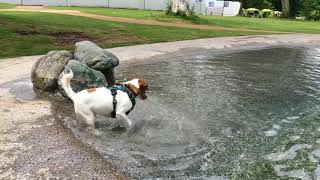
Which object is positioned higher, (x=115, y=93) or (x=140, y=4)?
(x=115, y=93)

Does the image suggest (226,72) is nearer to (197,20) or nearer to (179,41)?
(179,41)

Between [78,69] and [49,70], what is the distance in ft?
2.54

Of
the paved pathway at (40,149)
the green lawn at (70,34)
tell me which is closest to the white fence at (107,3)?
the green lawn at (70,34)

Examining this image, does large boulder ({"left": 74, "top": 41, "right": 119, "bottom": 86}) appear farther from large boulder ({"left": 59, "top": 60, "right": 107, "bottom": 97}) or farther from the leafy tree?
the leafy tree

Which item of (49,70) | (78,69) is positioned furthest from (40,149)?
(49,70)

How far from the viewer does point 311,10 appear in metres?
55.0

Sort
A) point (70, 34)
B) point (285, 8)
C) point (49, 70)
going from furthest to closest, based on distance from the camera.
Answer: point (285, 8) < point (70, 34) < point (49, 70)

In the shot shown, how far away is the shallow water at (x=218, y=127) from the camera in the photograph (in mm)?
6859

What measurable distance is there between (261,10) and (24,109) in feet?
163

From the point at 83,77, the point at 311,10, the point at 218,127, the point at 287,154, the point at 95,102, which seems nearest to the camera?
the point at 287,154

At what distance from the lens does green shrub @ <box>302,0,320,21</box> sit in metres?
53.7

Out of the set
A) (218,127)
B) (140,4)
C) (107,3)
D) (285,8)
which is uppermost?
(218,127)

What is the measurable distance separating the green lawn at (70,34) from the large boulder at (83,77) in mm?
6496

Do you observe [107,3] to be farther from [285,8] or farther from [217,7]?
[285,8]
